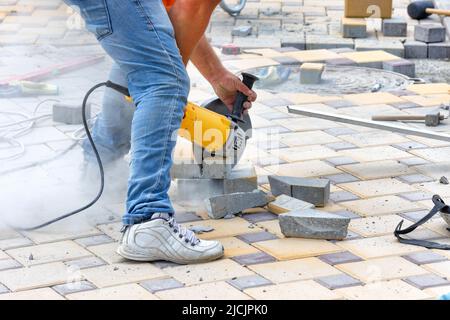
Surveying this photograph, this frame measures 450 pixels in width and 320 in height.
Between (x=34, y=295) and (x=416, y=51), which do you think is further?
(x=416, y=51)

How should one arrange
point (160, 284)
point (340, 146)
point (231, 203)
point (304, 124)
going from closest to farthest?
point (160, 284)
point (231, 203)
point (340, 146)
point (304, 124)

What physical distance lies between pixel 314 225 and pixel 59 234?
41.4 inches

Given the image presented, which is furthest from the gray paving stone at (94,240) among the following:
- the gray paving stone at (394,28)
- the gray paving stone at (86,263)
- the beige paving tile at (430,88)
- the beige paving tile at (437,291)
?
the gray paving stone at (394,28)

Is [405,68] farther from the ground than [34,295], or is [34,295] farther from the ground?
[405,68]

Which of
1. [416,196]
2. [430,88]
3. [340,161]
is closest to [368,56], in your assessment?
[430,88]

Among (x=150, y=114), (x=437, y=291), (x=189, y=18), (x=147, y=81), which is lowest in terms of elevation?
(x=437, y=291)

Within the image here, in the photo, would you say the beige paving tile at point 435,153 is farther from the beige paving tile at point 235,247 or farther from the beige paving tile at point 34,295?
the beige paving tile at point 34,295

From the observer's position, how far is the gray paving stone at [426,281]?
375cm

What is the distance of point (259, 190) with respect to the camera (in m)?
4.66

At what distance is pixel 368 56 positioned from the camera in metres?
7.37

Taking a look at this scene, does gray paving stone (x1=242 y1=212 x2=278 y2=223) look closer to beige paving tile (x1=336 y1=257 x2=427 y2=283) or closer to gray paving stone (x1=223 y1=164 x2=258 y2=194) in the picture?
gray paving stone (x1=223 y1=164 x2=258 y2=194)

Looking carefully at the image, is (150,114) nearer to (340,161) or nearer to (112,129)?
(112,129)

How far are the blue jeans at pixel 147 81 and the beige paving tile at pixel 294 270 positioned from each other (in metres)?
0.44

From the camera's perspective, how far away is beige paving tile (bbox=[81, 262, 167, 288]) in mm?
3803
